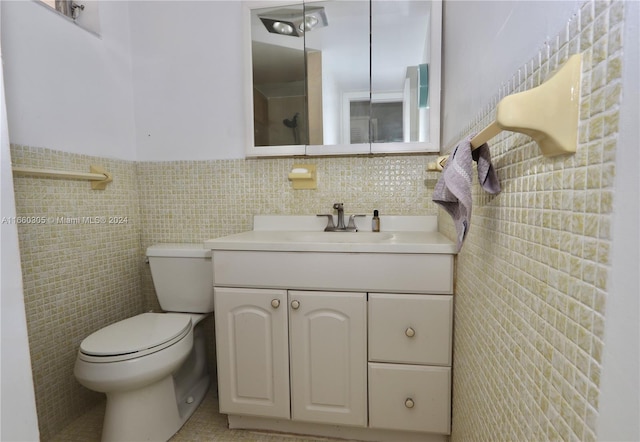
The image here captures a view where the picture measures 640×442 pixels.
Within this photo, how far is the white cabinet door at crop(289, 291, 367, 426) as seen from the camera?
116cm

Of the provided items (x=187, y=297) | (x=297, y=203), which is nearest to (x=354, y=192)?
(x=297, y=203)

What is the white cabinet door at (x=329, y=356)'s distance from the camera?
1156mm

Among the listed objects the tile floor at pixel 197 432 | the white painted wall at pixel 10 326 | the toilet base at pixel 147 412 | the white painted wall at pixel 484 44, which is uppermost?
the white painted wall at pixel 484 44

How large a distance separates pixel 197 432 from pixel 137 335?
524 mm

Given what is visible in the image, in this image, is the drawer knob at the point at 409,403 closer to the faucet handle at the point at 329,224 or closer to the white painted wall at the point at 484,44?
the faucet handle at the point at 329,224

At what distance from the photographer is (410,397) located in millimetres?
1150

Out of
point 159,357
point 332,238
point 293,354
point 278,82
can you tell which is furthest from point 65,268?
point 278,82

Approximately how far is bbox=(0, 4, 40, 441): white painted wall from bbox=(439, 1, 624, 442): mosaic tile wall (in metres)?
0.78

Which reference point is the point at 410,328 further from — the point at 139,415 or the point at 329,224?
the point at 139,415

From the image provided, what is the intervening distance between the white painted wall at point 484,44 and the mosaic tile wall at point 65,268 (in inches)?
63.4

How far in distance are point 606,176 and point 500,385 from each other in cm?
49

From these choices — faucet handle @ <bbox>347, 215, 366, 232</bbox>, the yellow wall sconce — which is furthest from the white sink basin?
the yellow wall sconce

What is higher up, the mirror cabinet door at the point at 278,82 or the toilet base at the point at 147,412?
the mirror cabinet door at the point at 278,82

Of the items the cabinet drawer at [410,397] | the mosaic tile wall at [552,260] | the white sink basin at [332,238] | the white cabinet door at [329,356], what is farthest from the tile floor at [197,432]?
the mosaic tile wall at [552,260]
